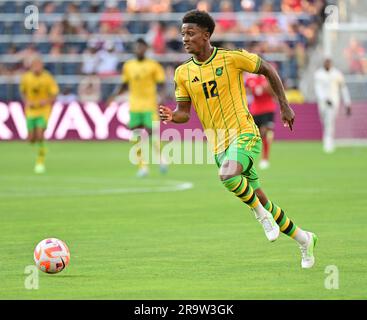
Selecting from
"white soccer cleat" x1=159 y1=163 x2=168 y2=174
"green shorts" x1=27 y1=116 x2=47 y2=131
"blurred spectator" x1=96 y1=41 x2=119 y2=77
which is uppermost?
"blurred spectator" x1=96 y1=41 x2=119 y2=77

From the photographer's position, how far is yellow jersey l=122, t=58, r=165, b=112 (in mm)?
24859

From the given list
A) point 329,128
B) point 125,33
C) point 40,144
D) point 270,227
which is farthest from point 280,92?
point 125,33

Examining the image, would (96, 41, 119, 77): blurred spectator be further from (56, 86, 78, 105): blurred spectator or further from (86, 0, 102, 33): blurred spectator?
(86, 0, 102, 33): blurred spectator

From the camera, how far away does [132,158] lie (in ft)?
91.5

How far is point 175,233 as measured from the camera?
14016mm

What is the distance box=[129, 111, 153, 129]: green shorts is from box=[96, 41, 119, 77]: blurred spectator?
12.7 m

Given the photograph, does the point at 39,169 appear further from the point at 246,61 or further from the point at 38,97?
the point at 246,61

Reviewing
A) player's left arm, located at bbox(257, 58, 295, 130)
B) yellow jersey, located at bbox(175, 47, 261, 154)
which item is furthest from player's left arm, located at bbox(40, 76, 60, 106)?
player's left arm, located at bbox(257, 58, 295, 130)

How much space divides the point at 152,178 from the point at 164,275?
42.8 feet

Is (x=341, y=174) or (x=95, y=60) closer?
(x=341, y=174)

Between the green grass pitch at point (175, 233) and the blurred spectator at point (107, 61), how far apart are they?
11.4 m

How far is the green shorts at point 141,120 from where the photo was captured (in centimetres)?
2470
